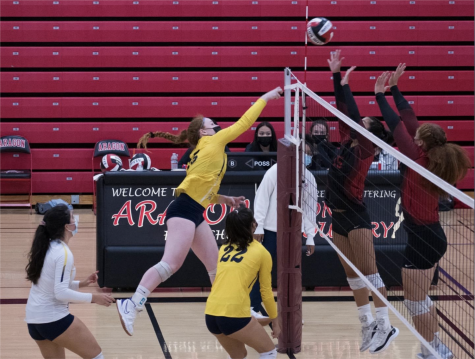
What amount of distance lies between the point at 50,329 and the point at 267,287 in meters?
1.36

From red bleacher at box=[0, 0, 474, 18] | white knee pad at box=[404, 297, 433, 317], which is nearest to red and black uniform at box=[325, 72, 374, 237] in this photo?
white knee pad at box=[404, 297, 433, 317]

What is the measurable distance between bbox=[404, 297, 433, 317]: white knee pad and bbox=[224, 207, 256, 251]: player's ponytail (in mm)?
1069

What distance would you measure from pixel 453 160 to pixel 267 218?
2.19 meters

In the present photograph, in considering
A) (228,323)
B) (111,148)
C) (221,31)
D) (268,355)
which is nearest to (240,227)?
(228,323)

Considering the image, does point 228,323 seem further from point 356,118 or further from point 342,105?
point 342,105

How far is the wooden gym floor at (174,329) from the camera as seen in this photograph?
5.38 m

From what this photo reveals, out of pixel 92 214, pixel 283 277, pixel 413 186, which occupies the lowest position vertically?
pixel 92 214

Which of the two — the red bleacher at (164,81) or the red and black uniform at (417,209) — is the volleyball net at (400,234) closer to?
the red and black uniform at (417,209)

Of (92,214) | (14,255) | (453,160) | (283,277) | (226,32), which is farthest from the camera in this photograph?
(226,32)

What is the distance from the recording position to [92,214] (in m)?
12.1

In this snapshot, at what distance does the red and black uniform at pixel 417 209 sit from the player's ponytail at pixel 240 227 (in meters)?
0.97

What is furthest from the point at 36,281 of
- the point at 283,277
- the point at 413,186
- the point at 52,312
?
the point at 413,186

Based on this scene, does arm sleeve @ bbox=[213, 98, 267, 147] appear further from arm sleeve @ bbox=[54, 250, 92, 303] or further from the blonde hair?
arm sleeve @ bbox=[54, 250, 92, 303]

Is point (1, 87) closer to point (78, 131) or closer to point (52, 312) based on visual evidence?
point (78, 131)
